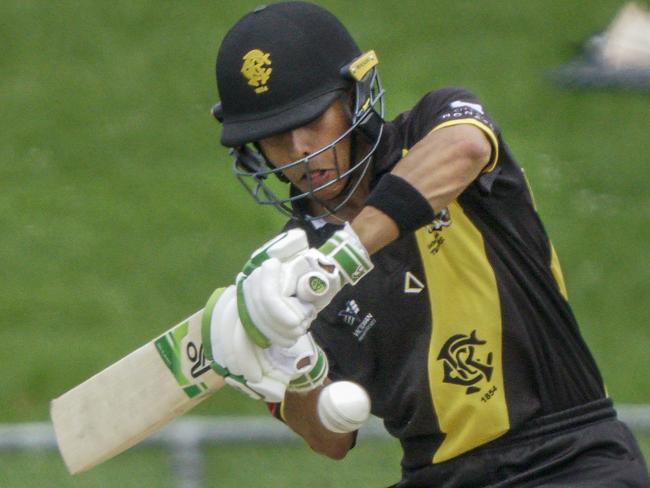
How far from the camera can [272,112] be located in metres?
4.16

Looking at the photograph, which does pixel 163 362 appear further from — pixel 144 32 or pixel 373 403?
pixel 144 32

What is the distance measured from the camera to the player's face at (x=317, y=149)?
4117 mm

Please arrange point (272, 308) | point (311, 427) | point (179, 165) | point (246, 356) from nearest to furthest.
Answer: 1. point (272, 308)
2. point (246, 356)
3. point (311, 427)
4. point (179, 165)

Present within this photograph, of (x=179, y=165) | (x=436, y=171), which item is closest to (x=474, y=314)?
(x=436, y=171)

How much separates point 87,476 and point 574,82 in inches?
173

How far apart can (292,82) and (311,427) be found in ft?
3.34

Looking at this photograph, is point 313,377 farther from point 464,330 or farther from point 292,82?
point 292,82

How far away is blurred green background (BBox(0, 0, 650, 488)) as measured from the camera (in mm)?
7543

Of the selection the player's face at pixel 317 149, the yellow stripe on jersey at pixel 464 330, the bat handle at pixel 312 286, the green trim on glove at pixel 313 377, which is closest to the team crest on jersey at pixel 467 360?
the yellow stripe on jersey at pixel 464 330

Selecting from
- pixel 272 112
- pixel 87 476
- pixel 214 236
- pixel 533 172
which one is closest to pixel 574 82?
pixel 533 172

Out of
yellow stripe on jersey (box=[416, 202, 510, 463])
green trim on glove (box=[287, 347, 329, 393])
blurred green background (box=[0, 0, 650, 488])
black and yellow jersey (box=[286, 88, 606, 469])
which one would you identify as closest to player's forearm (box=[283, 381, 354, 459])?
black and yellow jersey (box=[286, 88, 606, 469])

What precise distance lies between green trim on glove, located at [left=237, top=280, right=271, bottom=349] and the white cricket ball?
26 cm

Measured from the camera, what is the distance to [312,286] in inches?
139

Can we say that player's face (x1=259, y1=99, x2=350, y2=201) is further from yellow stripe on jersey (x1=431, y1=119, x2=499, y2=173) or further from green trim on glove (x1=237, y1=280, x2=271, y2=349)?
green trim on glove (x1=237, y1=280, x2=271, y2=349)
